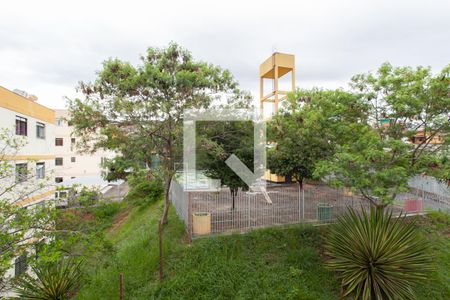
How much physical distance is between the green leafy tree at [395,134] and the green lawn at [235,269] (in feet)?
8.49

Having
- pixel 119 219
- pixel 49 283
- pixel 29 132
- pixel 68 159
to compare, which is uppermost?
pixel 29 132

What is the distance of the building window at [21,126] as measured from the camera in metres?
12.6

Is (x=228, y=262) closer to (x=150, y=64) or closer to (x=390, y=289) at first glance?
(x=390, y=289)

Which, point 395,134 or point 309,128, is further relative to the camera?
point 309,128

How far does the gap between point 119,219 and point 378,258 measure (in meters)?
15.3

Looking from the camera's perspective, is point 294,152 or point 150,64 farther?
point 294,152

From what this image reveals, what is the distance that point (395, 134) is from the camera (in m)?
7.38

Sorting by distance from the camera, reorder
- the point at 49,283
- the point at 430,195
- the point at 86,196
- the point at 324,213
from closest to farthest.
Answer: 1. the point at 86,196
2. the point at 49,283
3. the point at 324,213
4. the point at 430,195

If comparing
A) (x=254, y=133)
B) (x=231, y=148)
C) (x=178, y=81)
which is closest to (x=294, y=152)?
(x=254, y=133)

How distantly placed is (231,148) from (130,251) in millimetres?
4741

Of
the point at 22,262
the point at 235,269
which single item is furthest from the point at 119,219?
the point at 235,269

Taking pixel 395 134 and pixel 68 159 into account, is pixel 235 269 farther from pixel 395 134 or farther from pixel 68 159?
pixel 68 159

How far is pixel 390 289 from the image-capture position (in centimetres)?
580

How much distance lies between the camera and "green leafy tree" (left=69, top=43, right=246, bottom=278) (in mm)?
A: 7441
